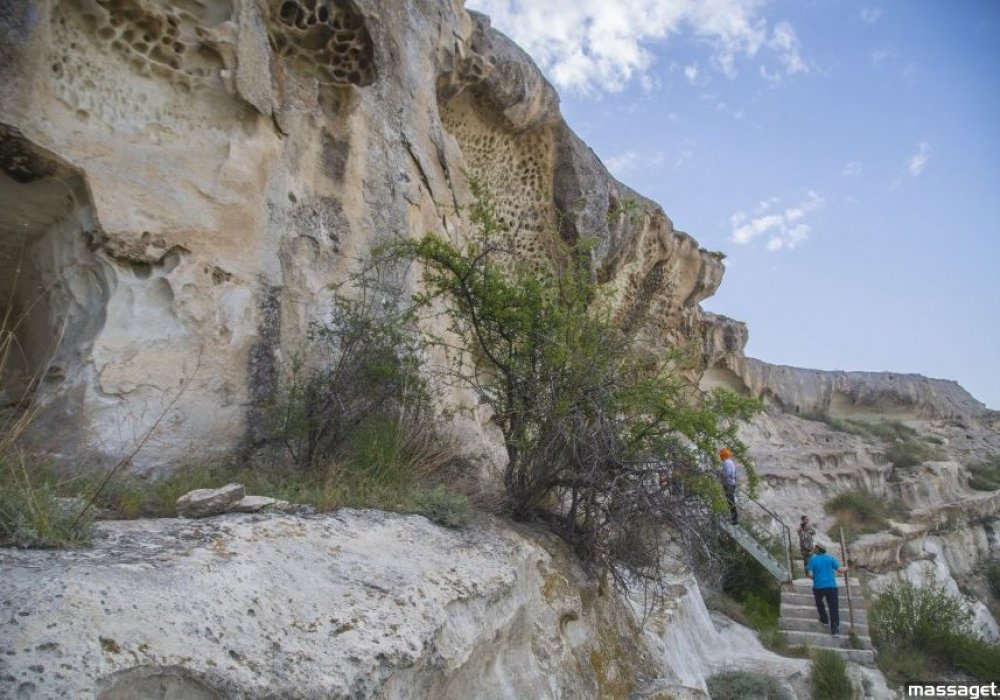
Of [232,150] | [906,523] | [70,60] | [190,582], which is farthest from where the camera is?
[906,523]

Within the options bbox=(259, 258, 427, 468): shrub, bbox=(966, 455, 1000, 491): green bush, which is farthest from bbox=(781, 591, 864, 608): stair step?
bbox=(966, 455, 1000, 491): green bush

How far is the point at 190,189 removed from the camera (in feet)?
15.3

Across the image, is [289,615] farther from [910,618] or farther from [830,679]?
[910,618]

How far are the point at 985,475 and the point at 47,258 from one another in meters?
25.9

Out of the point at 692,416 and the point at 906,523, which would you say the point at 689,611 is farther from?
the point at 906,523

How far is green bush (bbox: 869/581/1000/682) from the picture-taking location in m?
8.62

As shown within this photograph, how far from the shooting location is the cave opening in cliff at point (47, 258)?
4.16 m

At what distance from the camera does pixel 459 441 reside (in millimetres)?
5387

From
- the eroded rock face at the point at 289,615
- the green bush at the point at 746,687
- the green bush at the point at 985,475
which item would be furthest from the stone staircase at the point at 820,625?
the green bush at the point at 985,475

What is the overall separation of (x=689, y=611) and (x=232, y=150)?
6.34m

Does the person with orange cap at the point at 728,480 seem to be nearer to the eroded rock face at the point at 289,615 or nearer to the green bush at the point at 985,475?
the eroded rock face at the point at 289,615

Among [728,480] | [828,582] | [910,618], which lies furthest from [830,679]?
[910,618]

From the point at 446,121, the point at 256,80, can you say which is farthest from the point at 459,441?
the point at 446,121

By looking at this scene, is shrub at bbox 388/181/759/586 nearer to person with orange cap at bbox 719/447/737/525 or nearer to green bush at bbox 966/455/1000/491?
person with orange cap at bbox 719/447/737/525
